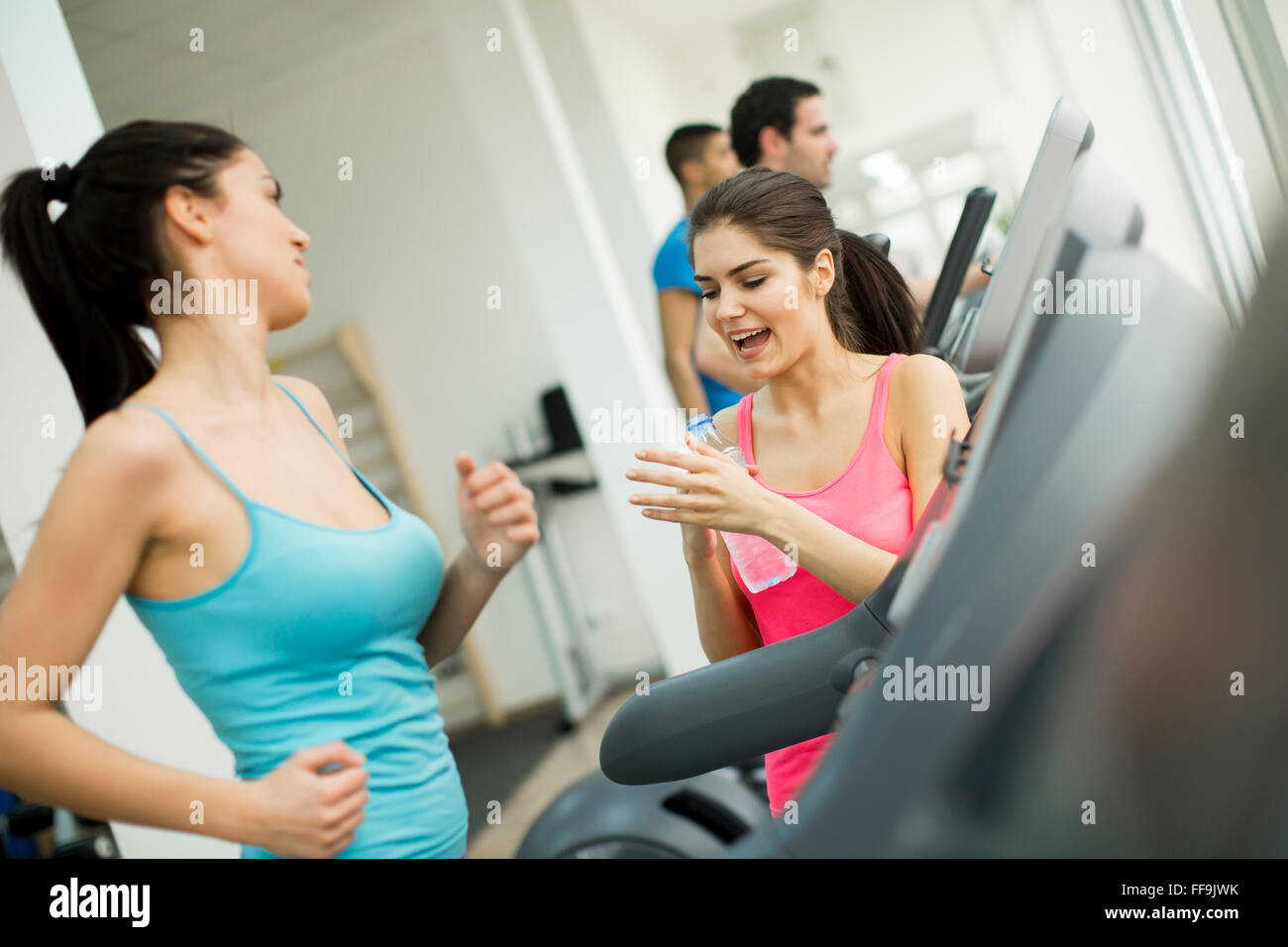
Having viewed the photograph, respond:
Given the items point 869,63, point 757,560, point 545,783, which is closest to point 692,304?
point 757,560

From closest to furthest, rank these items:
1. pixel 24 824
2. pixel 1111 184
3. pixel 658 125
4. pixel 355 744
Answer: pixel 1111 184 < pixel 355 744 < pixel 24 824 < pixel 658 125

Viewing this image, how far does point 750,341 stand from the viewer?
83cm

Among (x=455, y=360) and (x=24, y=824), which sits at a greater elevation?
(x=455, y=360)

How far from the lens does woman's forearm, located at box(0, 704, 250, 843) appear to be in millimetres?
615

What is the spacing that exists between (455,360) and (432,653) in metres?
4.09

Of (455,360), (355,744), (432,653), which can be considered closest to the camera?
(355,744)

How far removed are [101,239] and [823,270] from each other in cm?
62

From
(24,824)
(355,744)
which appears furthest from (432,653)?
(24,824)

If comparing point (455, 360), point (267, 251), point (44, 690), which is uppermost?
point (455, 360)

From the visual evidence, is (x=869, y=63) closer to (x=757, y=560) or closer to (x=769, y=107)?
(x=769, y=107)

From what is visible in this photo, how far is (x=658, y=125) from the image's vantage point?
5.18 m
